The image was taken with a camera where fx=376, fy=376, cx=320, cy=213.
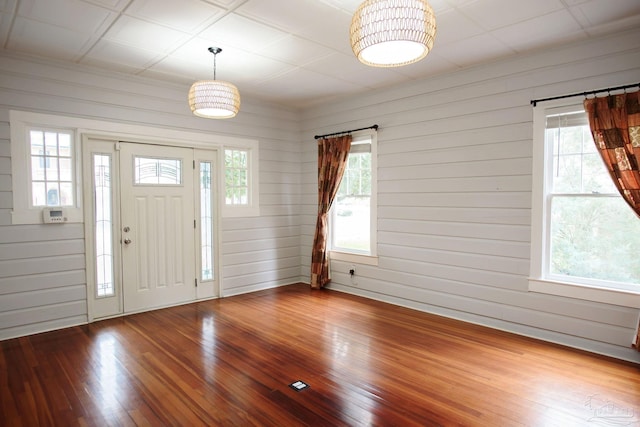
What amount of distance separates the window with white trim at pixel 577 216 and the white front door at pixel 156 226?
13.3ft

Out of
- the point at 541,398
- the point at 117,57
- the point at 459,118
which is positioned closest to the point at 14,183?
the point at 117,57

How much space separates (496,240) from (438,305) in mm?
1044

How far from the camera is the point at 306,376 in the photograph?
9.47 ft

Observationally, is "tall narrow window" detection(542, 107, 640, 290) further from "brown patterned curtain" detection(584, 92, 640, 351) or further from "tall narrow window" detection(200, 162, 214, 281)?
"tall narrow window" detection(200, 162, 214, 281)

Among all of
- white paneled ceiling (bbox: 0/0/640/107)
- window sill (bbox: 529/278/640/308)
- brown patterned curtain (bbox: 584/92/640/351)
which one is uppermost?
white paneled ceiling (bbox: 0/0/640/107)

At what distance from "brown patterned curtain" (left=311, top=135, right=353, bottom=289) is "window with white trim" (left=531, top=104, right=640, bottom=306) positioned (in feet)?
8.62

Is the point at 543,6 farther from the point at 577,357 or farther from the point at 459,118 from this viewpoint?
the point at 577,357

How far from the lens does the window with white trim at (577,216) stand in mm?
3256

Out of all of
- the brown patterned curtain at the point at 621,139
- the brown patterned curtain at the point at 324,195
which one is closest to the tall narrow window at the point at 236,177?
the brown patterned curtain at the point at 324,195

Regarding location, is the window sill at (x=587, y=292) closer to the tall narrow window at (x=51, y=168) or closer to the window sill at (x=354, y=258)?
the window sill at (x=354, y=258)

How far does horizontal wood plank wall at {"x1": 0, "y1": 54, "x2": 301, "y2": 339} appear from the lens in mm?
3701

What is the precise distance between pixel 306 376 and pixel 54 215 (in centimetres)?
311

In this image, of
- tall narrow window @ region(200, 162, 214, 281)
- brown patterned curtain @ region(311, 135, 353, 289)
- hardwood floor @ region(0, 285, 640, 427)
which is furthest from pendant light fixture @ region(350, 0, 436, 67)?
tall narrow window @ region(200, 162, 214, 281)

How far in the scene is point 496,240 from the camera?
393cm
